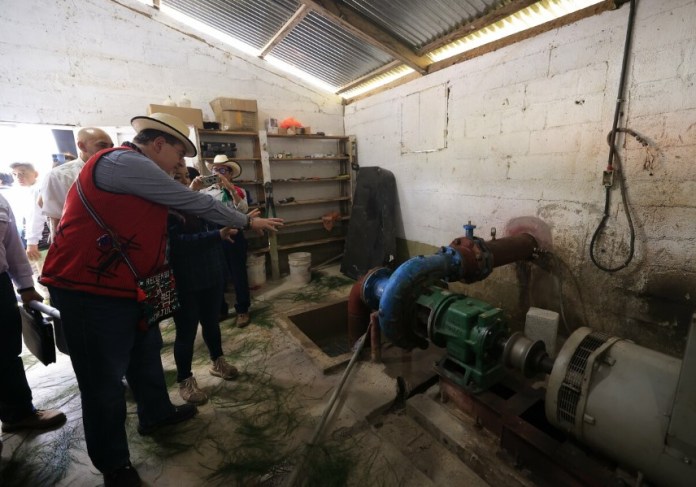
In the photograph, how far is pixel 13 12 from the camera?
10.1 feet

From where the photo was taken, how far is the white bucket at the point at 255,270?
12.7 ft

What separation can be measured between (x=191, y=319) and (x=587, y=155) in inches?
113

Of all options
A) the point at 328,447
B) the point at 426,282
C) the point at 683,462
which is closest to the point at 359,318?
the point at 426,282

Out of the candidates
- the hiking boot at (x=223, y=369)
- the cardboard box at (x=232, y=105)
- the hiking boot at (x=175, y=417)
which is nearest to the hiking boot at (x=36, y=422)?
the hiking boot at (x=175, y=417)

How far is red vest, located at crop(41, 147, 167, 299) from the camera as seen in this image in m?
1.23

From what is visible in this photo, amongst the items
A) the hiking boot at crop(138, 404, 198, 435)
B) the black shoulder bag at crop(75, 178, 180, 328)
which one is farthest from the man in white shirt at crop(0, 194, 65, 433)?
the black shoulder bag at crop(75, 178, 180, 328)

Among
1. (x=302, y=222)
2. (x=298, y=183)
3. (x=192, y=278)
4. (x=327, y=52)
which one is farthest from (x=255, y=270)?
(x=327, y=52)

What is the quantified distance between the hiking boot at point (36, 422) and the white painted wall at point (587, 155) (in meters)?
3.35

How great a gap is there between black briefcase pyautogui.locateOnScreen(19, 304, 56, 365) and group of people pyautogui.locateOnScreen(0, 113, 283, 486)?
0.24 feet

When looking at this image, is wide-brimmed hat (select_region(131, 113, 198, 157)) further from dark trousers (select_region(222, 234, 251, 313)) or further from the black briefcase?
dark trousers (select_region(222, 234, 251, 313))

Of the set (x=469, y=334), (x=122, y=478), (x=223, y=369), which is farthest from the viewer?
(x=223, y=369)

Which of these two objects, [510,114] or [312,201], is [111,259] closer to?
[510,114]

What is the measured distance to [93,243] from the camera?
4.05 feet

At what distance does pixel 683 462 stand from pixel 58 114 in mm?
5059
